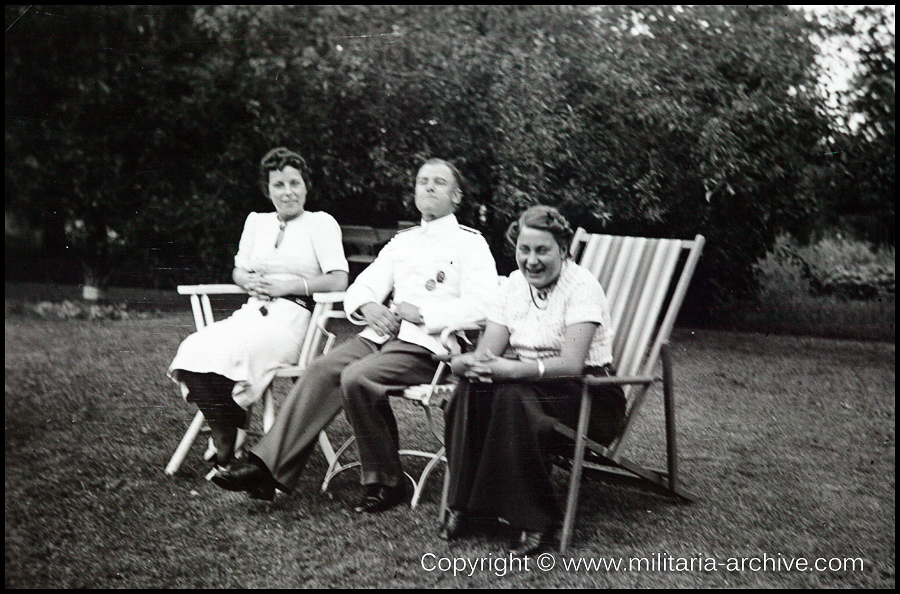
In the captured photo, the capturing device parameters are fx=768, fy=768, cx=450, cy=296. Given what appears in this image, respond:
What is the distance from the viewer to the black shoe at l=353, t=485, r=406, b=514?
301 centimetres

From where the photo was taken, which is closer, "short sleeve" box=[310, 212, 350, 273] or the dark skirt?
the dark skirt

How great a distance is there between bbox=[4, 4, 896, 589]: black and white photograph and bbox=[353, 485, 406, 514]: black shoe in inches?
0.5

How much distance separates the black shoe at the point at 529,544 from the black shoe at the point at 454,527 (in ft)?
0.68

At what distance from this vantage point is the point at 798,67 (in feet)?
14.4

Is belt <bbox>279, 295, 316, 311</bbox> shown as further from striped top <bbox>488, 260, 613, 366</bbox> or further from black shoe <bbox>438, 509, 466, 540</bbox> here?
black shoe <bbox>438, 509, 466, 540</bbox>

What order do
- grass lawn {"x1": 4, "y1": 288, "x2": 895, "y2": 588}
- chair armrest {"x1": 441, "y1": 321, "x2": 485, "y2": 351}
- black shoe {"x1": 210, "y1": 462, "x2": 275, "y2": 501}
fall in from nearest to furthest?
grass lawn {"x1": 4, "y1": 288, "x2": 895, "y2": 588} < black shoe {"x1": 210, "y1": 462, "x2": 275, "y2": 501} < chair armrest {"x1": 441, "y1": 321, "x2": 485, "y2": 351}

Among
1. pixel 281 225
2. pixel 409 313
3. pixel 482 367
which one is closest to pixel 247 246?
pixel 281 225

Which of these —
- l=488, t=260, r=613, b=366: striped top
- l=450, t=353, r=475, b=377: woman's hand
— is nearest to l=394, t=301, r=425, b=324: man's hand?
l=488, t=260, r=613, b=366: striped top

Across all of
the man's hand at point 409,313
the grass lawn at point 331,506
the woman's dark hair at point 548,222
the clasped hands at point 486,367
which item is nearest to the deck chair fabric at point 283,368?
the grass lawn at point 331,506

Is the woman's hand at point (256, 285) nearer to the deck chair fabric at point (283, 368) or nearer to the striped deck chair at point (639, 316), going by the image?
the deck chair fabric at point (283, 368)

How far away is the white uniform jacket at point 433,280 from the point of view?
10.6 feet

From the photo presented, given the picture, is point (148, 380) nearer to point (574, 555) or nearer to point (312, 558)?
point (312, 558)

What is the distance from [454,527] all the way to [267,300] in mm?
1377

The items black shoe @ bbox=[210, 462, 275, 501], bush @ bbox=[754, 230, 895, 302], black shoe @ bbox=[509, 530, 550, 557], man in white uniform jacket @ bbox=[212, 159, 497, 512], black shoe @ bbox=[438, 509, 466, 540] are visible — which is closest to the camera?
black shoe @ bbox=[509, 530, 550, 557]
